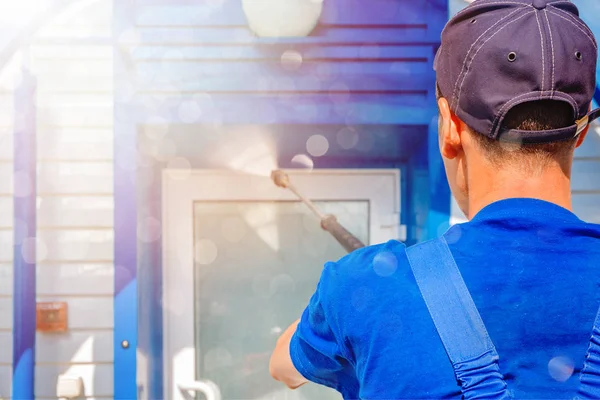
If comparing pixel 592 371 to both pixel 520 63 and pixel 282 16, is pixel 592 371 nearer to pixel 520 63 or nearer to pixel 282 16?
pixel 520 63

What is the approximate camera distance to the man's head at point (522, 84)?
0.78 m

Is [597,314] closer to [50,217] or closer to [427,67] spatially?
[427,67]

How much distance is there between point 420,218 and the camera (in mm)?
2240

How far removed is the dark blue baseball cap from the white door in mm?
1626

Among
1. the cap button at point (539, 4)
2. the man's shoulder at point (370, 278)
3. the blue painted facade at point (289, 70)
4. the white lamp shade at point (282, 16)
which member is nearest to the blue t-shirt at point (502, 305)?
the man's shoulder at point (370, 278)

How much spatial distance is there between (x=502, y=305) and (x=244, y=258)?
191 centimetres

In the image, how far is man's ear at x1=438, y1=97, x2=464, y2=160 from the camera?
0.89 meters

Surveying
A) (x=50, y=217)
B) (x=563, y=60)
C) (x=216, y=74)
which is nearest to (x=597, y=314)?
(x=563, y=60)

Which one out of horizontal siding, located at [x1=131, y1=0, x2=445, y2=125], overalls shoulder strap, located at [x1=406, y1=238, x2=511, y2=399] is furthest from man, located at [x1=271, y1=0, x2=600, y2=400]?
horizontal siding, located at [x1=131, y1=0, x2=445, y2=125]

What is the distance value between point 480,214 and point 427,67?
52.0 inches

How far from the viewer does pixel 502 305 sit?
0.70 meters

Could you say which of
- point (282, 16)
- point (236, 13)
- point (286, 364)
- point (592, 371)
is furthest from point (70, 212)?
point (592, 371)

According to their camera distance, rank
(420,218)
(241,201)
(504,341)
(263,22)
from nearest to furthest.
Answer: (504,341) → (263,22) → (420,218) → (241,201)

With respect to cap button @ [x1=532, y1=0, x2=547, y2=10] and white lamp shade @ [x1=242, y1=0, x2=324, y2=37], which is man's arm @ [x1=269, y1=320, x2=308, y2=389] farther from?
white lamp shade @ [x1=242, y1=0, x2=324, y2=37]
